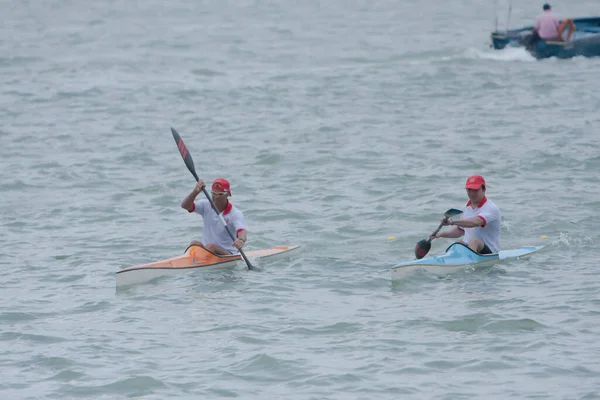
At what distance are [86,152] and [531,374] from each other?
1442cm


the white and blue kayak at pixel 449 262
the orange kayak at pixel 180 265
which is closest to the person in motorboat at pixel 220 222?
the orange kayak at pixel 180 265

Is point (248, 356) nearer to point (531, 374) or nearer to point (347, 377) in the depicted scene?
point (347, 377)

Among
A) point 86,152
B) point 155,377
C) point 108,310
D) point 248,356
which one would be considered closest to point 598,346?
point 248,356

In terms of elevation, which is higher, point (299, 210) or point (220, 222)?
point (220, 222)

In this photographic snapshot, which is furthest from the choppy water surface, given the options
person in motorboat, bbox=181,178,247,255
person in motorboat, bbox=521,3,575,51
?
person in motorboat, bbox=521,3,575,51

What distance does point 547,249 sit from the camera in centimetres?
1416

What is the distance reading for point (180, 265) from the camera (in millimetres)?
12906

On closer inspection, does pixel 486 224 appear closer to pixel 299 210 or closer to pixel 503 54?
pixel 299 210

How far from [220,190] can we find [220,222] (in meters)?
0.53

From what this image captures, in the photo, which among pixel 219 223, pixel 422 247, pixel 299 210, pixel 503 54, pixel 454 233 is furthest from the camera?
pixel 503 54

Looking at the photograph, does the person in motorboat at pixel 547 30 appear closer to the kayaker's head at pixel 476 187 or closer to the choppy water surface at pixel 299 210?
the choppy water surface at pixel 299 210

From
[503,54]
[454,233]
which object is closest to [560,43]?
[503,54]

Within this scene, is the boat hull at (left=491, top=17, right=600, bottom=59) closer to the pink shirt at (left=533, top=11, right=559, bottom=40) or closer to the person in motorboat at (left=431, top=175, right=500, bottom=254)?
the pink shirt at (left=533, top=11, right=559, bottom=40)

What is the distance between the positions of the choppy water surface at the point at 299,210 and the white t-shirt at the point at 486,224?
47 centimetres
